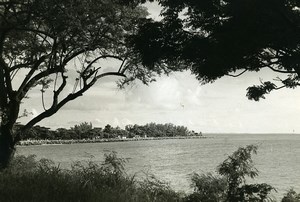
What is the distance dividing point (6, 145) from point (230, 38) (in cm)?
1332

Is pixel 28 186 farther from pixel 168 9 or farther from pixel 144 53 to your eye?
pixel 168 9

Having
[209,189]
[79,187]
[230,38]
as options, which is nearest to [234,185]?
[209,189]

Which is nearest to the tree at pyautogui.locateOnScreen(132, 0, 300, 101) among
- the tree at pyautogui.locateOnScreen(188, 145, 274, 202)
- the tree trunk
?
the tree at pyautogui.locateOnScreen(188, 145, 274, 202)

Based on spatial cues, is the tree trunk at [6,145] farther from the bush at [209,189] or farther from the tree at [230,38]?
the tree at [230,38]

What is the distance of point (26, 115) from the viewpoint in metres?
20.3

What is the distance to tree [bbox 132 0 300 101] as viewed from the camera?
24.2 ft

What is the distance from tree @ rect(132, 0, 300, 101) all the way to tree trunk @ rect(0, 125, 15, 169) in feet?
34.7

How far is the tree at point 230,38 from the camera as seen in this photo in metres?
7.38

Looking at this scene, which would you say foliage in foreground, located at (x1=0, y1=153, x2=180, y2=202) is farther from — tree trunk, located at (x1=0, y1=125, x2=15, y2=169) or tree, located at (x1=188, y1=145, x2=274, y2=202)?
tree trunk, located at (x1=0, y1=125, x2=15, y2=169)

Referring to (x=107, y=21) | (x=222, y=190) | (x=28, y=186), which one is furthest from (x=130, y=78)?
(x=28, y=186)

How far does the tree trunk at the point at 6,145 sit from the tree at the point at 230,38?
1058 cm

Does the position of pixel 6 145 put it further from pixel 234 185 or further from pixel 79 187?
pixel 234 185

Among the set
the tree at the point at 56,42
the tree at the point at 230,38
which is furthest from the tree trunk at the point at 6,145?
the tree at the point at 230,38

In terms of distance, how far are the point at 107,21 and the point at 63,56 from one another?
3.24m
